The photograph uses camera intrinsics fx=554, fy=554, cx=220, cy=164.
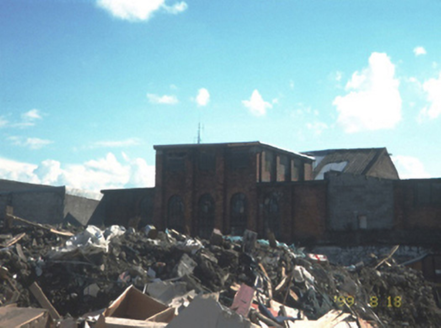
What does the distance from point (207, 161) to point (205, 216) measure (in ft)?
10.0

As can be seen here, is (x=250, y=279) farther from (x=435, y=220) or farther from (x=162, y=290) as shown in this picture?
(x=435, y=220)

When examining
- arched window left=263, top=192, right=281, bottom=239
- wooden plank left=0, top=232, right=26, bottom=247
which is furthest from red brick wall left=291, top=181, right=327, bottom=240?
wooden plank left=0, top=232, right=26, bottom=247

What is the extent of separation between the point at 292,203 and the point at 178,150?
736 cm

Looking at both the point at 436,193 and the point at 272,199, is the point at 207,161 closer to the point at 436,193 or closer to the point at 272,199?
the point at 272,199

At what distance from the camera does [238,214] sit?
29.7 meters

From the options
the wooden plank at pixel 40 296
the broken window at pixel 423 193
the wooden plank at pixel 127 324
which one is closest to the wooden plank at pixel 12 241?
the wooden plank at pixel 40 296

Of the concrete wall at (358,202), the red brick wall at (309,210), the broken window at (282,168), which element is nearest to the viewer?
the concrete wall at (358,202)

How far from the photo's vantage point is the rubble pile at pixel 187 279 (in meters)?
10.3

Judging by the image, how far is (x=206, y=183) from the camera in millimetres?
30578

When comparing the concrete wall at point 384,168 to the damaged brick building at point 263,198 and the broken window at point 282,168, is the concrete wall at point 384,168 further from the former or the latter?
the broken window at point 282,168

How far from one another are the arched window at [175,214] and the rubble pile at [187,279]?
1626 centimetres

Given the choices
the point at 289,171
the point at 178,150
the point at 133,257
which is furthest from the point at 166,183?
the point at 133,257
